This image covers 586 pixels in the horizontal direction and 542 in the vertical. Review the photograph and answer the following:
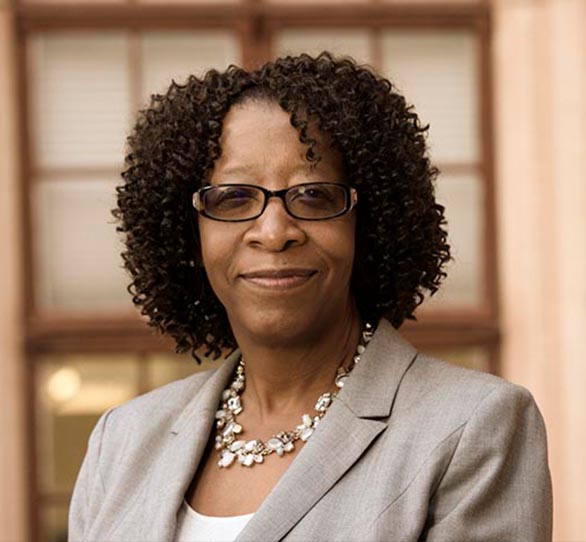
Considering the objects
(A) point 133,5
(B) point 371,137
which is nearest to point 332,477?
(B) point 371,137

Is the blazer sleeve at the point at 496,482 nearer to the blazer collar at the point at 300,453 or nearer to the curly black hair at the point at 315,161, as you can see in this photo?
the blazer collar at the point at 300,453

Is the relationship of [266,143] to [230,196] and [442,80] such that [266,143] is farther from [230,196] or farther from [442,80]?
[442,80]

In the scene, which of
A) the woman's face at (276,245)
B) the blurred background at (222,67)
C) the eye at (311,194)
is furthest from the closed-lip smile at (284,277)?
the blurred background at (222,67)

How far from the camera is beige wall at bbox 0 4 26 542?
5.01m

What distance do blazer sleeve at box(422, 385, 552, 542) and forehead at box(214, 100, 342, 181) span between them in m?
0.46

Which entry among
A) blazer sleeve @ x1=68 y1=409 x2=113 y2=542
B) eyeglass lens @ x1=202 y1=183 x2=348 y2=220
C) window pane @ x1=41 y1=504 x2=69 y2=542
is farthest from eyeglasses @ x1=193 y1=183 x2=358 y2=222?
window pane @ x1=41 y1=504 x2=69 y2=542

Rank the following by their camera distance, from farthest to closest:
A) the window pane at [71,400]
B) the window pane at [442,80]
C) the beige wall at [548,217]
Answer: the window pane at [442,80] < the window pane at [71,400] < the beige wall at [548,217]

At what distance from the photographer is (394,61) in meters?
5.18

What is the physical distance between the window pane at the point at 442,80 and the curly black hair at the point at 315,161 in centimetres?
281

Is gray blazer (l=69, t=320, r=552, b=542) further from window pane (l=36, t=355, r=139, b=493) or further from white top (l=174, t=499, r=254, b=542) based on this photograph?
window pane (l=36, t=355, r=139, b=493)

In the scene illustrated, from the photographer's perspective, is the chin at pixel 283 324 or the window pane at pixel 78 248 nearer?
the chin at pixel 283 324

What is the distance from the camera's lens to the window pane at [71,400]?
16.7 feet

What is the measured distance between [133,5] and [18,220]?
89 cm

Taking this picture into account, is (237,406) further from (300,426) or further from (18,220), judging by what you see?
(18,220)
